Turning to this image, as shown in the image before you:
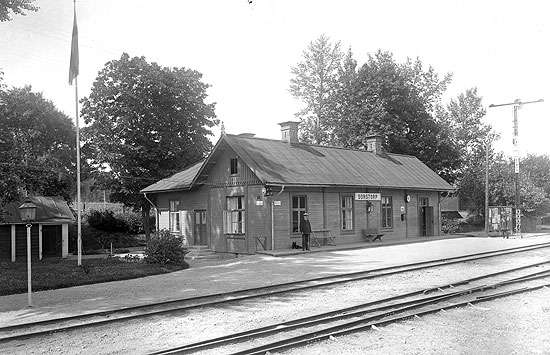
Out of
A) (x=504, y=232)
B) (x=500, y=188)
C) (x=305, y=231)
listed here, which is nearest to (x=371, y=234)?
(x=305, y=231)

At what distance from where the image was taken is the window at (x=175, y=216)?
2727 centimetres

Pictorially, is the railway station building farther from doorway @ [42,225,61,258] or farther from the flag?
the flag

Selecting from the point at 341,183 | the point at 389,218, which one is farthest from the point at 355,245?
the point at 389,218

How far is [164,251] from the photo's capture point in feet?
59.4

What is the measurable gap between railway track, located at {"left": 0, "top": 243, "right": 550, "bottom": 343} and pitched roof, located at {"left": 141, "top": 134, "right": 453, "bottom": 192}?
7350 mm

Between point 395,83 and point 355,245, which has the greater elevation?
point 395,83

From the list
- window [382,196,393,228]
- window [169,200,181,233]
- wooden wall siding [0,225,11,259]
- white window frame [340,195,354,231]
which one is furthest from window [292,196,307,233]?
wooden wall siding [0,225,11,259]

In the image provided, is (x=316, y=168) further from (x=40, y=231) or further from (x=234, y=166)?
(x=40, y=231)

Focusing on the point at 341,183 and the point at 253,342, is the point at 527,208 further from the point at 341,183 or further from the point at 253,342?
the point at 253,342

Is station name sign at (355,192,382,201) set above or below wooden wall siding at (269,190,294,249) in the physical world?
above

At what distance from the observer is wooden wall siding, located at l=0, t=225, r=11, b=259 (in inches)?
986

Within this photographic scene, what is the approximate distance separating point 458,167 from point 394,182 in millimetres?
19981

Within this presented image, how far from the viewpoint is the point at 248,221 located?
70.8 feet

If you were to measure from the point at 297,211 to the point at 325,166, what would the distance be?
3.68m
